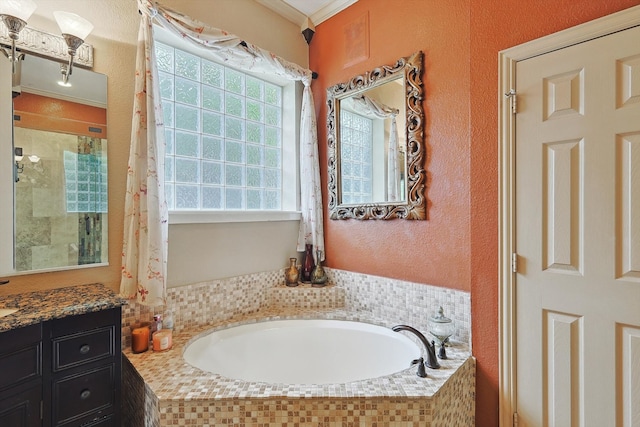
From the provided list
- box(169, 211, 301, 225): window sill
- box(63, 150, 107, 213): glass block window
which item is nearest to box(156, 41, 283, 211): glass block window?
box(169, 211, 301, 225): window sill

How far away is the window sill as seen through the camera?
6.52 ft

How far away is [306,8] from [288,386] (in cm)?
271

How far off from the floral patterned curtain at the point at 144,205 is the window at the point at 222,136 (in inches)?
13.0

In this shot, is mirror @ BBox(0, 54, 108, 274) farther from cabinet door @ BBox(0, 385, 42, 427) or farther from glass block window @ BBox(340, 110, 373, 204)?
glass block window @ BBox(340, 110, 373, 204)

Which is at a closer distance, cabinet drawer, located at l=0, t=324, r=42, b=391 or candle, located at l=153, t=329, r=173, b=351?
cabinet drawer, located at l=0, t=324, r=42, b=391

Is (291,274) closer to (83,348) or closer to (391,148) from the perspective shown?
(391,148)

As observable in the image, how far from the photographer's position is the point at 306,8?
256 centimetres

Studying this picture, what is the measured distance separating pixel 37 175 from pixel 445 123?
7.21 feet

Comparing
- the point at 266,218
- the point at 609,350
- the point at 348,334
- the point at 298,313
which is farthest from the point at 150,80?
the point at 609,350

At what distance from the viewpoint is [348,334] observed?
2.13m

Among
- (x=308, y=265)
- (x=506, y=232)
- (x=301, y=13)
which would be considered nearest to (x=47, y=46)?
(x=301, y=13)

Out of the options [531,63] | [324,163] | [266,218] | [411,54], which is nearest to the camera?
[531,63]

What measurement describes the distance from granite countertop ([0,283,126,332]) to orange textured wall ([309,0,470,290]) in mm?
1598

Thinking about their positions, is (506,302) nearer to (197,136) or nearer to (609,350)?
(609,350)
